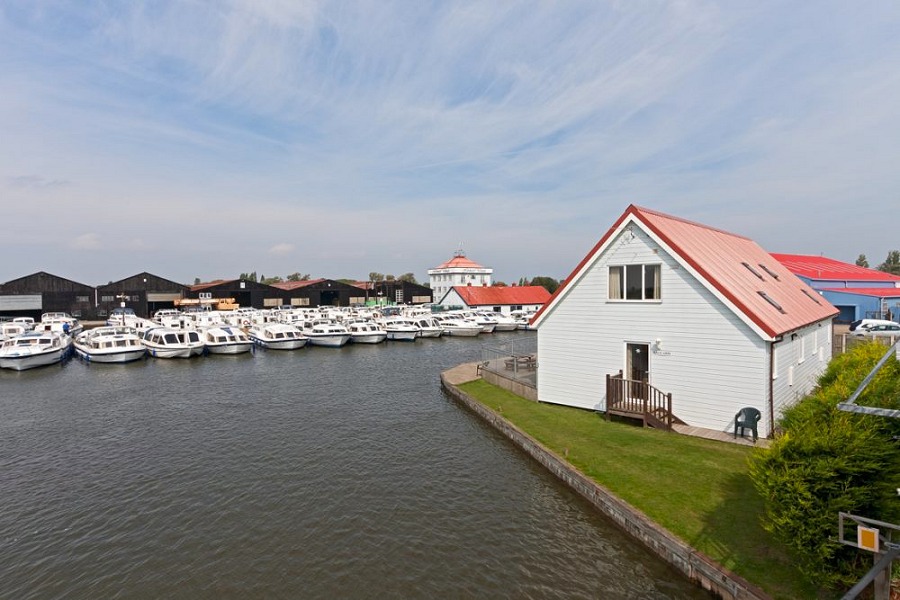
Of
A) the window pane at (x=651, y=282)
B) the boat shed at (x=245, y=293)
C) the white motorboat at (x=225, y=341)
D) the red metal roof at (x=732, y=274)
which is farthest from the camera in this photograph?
the boat shed at (x=245, y=293)

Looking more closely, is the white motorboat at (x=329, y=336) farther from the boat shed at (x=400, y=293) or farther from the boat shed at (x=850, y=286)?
the boat shed at (x=400, y=293)

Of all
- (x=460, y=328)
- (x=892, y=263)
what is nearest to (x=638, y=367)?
(x=460, y=328)

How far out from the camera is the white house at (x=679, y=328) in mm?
17172

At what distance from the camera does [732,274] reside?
1978 cm

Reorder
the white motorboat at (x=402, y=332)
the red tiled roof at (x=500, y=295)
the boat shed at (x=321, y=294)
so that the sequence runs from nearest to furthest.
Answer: the white motorboat at (x=402, y=332) → the red tiled roof at (x=500, y=295) → the boat shed at (x=321, y=294)

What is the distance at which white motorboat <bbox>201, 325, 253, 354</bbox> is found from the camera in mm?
51375

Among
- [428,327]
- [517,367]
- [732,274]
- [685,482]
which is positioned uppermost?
[732,274]

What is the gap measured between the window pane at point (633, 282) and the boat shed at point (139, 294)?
98648 millimetres

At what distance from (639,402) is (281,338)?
44.8 meters

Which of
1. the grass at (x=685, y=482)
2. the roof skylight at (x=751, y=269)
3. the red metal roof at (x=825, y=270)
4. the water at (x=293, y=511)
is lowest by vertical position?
the water at (x=293, y=511)

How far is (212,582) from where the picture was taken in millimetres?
11758

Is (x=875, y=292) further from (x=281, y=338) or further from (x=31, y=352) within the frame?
(x=31, y=352)

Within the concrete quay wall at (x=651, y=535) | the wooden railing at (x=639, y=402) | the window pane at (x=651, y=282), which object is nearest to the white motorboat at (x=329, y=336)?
the concrete quay wall at (x=651, y=535)

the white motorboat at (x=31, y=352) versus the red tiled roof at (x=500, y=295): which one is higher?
the red tiled roof at (x=500, y=295)
